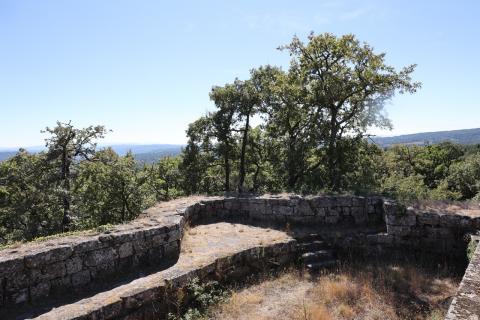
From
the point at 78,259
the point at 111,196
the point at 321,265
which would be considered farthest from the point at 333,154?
the point at 78,259

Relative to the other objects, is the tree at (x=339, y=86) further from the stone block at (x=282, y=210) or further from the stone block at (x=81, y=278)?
the stone block at (x=81, y=278)

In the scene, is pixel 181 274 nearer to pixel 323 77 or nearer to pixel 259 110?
pixel 323 77

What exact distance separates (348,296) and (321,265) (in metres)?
1.94

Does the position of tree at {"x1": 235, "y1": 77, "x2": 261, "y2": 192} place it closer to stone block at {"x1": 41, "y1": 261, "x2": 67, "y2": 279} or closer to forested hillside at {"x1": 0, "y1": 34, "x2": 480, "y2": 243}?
forested hillside at {"x1": 0, "y1": 34, "x2": 480, "y2": 243}

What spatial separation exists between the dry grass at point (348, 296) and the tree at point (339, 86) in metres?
8.03

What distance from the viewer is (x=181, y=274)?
25.0ft

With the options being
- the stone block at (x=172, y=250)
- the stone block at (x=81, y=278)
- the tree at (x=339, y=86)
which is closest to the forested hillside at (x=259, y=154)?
the tree at (x=339, y=86)

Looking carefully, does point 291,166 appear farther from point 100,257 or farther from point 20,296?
point 20,296

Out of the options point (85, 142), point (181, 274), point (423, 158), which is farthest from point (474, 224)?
point (423, 158)

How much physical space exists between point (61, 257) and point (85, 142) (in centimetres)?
1891

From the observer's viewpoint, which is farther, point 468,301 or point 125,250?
point 125,250

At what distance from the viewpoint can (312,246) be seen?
Result: 10750 mm

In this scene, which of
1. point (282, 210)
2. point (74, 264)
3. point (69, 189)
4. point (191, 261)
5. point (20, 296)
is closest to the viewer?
point (20, 296)

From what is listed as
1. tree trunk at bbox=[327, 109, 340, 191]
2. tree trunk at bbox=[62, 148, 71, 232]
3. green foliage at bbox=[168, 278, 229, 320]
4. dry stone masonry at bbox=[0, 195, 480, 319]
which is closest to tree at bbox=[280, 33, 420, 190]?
tree trunk at bbox=[327, 109, 340, 191]
